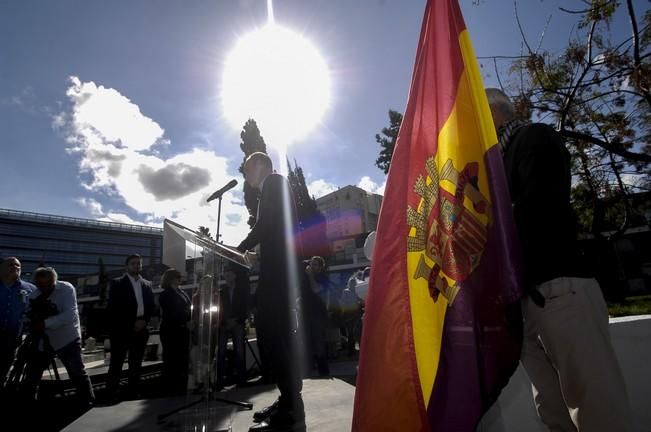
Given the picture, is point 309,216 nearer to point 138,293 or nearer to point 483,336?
point 138,293

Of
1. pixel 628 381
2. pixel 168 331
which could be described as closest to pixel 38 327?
pixel 168 331

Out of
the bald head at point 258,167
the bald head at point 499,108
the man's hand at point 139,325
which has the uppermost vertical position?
the bald head at point 258,167

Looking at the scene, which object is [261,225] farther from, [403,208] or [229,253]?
[403,208]

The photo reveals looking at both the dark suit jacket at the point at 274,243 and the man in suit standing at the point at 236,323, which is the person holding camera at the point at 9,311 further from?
the dark suit jacket at the point at 274,243

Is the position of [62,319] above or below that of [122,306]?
below

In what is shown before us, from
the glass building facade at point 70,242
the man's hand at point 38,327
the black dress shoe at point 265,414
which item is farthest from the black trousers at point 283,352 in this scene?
the glass building facade at point 70,242

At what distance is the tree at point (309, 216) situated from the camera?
94.3ft

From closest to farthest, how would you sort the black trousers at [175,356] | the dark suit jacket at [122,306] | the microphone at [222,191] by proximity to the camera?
the microphone at [222,191]
the dark suit jacket at [122,306]
the black trousers at [175,356]

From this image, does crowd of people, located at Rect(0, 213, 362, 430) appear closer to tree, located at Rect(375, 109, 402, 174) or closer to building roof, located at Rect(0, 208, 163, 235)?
tree, located at Rect(375, 109, 402, 174)

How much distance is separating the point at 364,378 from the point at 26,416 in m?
5.05

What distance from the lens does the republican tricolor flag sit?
4.50 feet

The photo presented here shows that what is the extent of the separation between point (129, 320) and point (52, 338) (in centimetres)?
107

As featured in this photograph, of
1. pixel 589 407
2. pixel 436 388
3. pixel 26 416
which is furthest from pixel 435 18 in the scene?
pixel 26 416

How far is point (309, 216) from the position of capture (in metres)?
30.2
